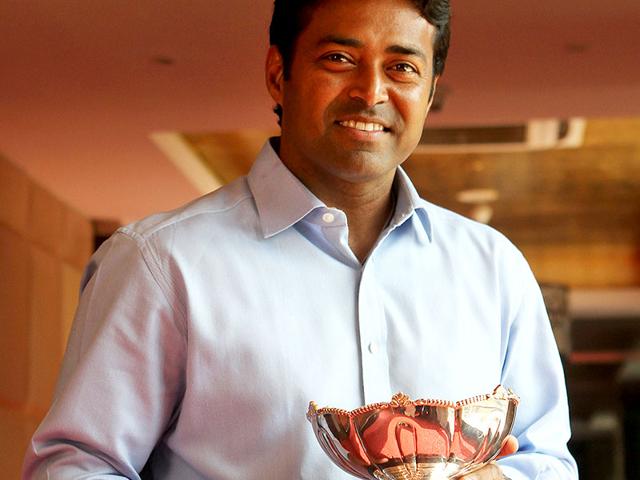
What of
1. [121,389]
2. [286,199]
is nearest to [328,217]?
[286,199]

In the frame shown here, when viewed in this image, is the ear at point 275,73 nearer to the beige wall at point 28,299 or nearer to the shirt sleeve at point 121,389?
the shirt sleeve at point 121,389

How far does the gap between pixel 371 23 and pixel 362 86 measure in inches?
3.0

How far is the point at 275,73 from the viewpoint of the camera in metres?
1.49

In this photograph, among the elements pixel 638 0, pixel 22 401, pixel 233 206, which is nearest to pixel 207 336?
pixel 233 206

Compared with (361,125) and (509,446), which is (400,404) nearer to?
(509,446)

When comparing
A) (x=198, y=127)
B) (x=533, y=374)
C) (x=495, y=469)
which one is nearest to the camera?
(x=495, y=469)

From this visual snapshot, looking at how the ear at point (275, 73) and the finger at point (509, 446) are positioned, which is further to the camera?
the ear at point (275, 73)

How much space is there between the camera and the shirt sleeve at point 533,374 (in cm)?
140

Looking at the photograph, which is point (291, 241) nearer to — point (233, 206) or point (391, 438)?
point (233, 206)

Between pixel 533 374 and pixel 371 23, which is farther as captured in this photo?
pixel 533 374

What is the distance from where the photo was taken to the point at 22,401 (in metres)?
5.57

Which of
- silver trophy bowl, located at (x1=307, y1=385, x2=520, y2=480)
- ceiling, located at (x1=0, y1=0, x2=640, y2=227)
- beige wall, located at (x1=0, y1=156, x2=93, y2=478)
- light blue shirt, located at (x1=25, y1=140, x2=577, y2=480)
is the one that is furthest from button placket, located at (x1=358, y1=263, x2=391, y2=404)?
beige wall, located at (x1=0, y1=156, x2=93, y2=478)

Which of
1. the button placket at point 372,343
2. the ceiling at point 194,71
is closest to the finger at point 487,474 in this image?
the button placket at point 372,343

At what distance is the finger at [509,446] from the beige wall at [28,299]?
4240 millimetres
